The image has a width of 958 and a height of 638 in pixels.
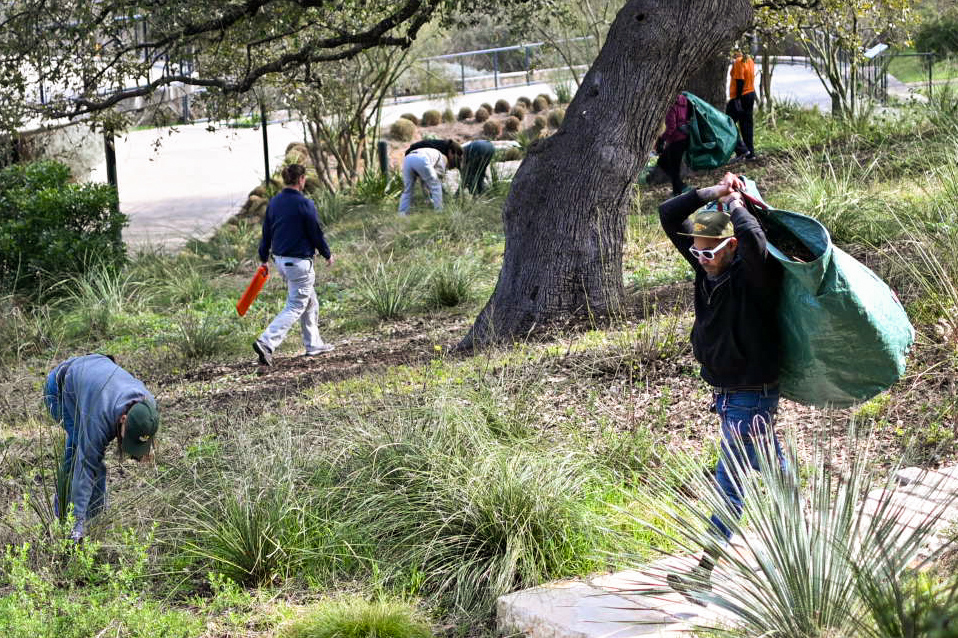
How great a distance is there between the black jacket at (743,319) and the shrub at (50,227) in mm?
9429

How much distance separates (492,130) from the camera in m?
26.1

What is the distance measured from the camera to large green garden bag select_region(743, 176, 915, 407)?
3.71 metres

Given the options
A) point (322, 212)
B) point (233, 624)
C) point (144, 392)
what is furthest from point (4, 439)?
point (322, 212)

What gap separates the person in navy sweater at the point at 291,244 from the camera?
8.55 metres

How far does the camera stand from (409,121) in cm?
2539

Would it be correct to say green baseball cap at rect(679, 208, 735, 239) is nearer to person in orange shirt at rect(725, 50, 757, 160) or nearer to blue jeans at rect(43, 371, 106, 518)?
blue jeans at rect(43, 371, 106, 518)

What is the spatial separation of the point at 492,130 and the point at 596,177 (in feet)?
61.3

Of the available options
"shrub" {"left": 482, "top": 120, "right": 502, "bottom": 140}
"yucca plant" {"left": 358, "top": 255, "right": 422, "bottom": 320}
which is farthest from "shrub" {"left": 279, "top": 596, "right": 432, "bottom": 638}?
"shrub" {"left": 482, "top": 120, "right": 502, "bottom": 140}

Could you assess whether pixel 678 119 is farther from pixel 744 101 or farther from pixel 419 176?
pixel 419 176

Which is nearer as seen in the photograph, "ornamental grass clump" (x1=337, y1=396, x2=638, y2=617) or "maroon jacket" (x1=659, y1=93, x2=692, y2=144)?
"ornamental grass clump" (x1=337, y1=396, x2=638, y2=617)

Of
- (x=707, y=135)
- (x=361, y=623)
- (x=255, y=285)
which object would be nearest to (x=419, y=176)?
(x=707, y=135)

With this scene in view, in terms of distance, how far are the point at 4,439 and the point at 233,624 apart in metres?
3.49

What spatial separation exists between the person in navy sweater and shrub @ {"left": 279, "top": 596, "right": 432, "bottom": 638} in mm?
4786

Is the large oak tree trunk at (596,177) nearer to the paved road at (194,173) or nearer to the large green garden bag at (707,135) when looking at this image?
the large green garden bag at (707,135)
